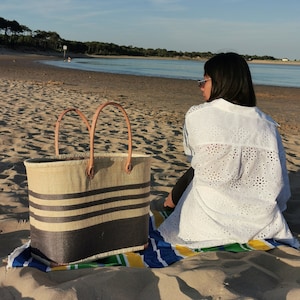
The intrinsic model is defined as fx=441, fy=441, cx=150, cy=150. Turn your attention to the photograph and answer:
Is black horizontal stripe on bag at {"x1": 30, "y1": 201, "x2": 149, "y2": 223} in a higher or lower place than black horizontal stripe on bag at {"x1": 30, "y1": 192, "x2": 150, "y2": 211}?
lower

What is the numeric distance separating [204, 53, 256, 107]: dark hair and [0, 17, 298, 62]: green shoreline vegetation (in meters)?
64.1

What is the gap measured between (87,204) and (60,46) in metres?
91.7

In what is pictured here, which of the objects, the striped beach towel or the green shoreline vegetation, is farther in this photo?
the green shoreline vegetation

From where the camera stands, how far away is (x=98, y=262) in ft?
8.34

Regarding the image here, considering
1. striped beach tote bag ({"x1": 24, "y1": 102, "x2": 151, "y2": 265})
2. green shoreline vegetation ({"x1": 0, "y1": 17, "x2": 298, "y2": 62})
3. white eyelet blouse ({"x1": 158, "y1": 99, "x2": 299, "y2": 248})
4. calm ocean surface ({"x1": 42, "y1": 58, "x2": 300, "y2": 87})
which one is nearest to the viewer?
striped beach tote bag ({"x1": 24, "y1": 102, "x2": 151, "y2": 265})

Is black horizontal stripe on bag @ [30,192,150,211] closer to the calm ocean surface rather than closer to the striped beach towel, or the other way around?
the striped beach towel

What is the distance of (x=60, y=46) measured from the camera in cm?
8981

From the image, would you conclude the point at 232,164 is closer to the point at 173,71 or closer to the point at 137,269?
the point at 137,269

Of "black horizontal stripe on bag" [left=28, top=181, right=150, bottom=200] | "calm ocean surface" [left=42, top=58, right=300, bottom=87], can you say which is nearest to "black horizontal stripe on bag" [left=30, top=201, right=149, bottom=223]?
"black horizontal stripe on bag" [left=28, top=181, right=150, bottom=200]

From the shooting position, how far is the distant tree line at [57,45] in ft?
247

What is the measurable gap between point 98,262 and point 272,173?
1.20m

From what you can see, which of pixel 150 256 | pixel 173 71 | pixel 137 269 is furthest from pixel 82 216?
pixel 173 71

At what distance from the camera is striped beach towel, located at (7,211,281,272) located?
2422 millimetres

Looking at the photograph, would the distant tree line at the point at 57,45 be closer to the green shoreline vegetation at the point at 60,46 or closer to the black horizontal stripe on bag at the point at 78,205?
the green shoreline vegetation at the point at 60,46
